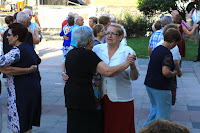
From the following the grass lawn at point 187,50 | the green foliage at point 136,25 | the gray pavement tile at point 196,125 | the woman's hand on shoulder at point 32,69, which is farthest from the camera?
the green foliage at point 136,25

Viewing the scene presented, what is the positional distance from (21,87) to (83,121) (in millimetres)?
1093

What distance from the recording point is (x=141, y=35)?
24516mm

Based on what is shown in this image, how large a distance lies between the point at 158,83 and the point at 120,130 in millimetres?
1201

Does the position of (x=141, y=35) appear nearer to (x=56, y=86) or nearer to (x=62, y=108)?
(x=56, y=86)

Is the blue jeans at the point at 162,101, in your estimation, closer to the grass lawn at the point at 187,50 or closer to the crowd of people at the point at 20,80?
the crowd of people at the point at 20,80

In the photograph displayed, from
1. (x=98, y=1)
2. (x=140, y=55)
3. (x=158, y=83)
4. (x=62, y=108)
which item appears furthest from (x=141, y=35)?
(x=158, y=83)

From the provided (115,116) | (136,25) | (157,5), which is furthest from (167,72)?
(136,25)

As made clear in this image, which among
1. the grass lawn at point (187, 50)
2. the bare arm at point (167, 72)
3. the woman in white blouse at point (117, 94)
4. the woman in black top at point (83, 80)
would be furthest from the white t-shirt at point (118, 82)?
the grass lawn at point (187, 50)

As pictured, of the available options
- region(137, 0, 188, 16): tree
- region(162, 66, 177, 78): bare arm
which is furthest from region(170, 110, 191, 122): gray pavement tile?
region(137, 0, 188, 16): tree

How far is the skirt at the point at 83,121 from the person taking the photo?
3814 mm

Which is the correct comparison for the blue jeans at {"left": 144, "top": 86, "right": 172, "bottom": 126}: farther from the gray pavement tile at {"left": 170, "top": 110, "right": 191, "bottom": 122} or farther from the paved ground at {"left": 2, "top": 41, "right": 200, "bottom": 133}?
the gray pavement tile at {"left": 170, "top": 110, "right": 191, "bottom": 122}

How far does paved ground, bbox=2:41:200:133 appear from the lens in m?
6.22

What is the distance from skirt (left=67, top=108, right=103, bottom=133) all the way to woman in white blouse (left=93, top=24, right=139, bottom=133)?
191 millimetres

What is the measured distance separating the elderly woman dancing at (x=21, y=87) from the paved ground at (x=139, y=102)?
4.52 feet
